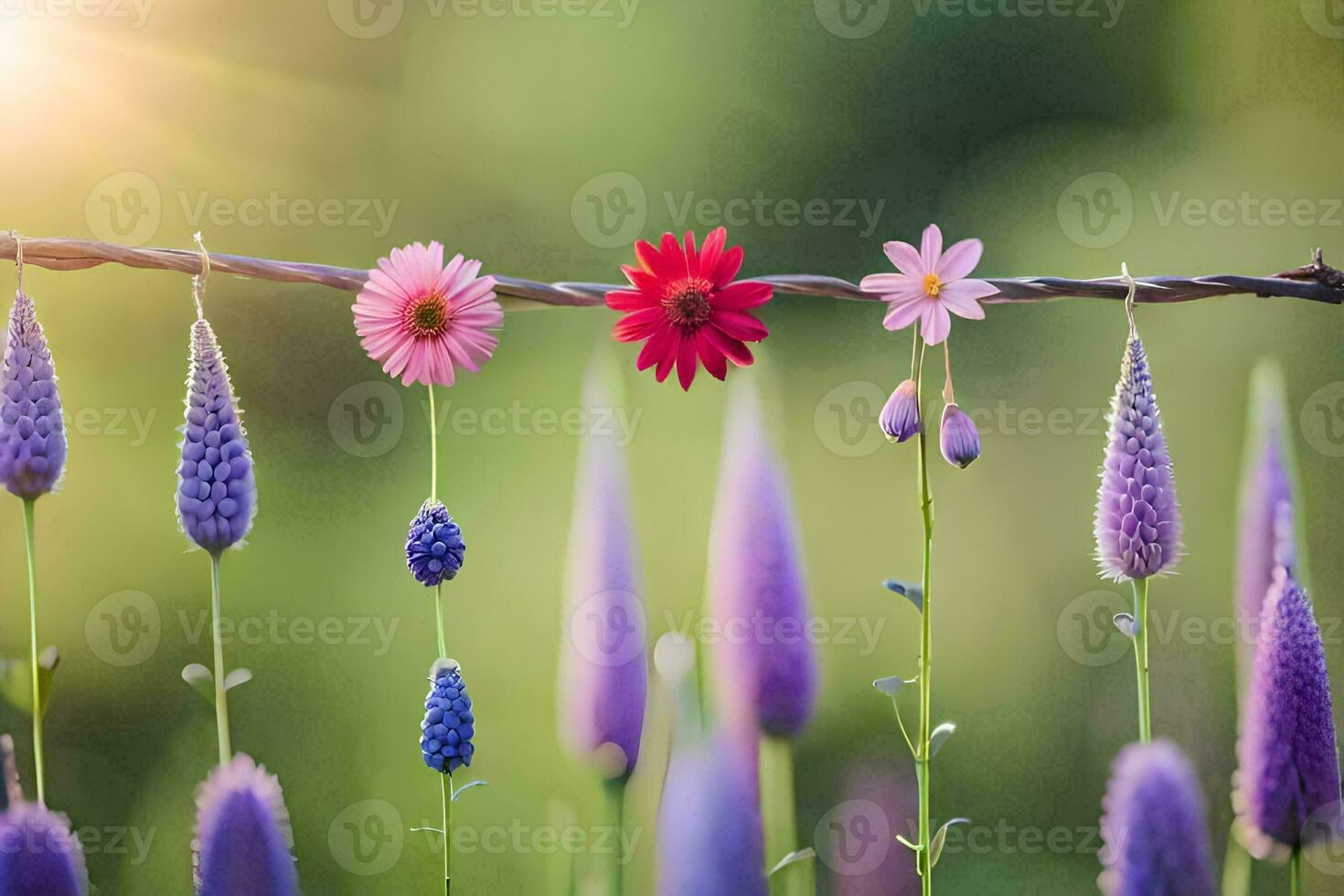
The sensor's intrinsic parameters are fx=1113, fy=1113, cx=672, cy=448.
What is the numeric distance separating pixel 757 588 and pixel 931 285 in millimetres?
513

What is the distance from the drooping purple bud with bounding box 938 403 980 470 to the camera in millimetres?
1564

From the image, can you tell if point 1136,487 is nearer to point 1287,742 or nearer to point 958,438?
point 958,438

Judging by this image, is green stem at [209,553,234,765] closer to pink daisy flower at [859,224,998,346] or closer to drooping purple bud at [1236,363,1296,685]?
pink daisy flower at [859,224,998,346]

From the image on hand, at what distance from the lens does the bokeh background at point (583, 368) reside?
1662 millimetres

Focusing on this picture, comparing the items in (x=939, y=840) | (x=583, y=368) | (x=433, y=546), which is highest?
(x=583, y=368)

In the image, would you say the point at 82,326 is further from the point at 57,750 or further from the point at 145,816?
the point at 145,816

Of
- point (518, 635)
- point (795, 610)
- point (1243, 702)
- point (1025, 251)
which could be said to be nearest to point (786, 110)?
point (1025, 251)

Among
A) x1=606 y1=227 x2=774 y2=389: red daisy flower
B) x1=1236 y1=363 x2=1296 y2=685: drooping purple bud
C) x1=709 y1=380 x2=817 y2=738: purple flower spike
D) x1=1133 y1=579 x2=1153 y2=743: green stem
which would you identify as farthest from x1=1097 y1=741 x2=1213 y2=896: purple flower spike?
x1=606 y1=227 x2=774 y2=389: red daisy flower

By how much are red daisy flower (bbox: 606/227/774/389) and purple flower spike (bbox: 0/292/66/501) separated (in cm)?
82

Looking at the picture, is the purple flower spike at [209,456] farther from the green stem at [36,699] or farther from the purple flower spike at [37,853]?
the purple flower spike at [37,853]

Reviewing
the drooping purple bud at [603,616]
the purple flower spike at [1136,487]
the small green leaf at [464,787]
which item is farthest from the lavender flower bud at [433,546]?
the purple flower spike at [1136,487]

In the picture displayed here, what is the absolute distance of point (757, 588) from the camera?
167 cm

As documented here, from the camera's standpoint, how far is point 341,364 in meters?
1.67

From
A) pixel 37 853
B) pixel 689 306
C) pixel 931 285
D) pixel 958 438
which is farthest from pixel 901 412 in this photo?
pixel 37 853
